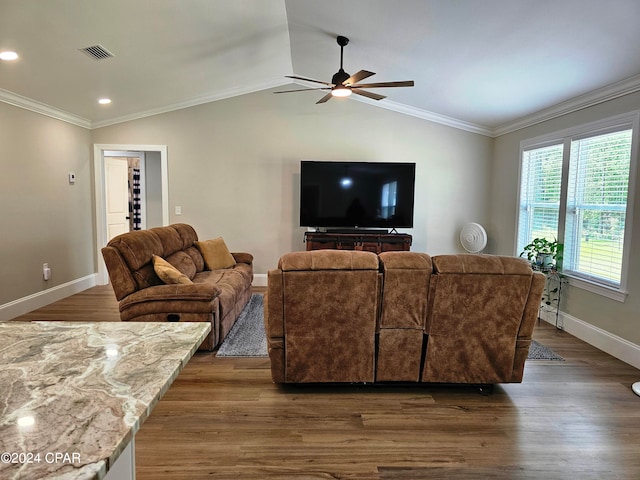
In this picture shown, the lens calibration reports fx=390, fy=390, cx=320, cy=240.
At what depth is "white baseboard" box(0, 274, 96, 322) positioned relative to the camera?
4254 mm

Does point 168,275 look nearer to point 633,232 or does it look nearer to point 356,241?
point 356,241

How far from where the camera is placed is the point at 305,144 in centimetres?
595

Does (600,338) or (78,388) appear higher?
(78,388)

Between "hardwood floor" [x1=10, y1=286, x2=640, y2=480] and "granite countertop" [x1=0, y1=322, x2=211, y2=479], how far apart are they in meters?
1.09

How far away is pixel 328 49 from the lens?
4.40 metres

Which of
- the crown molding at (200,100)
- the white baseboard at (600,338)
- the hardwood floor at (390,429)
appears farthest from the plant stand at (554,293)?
the crown molding at (200,100)

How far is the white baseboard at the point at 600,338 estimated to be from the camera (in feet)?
11.0

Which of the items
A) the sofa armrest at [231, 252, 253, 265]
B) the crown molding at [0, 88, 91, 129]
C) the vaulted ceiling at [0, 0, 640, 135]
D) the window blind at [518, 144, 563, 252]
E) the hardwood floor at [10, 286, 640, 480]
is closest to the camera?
the hardwood floor at [10, 286, 640, 480]

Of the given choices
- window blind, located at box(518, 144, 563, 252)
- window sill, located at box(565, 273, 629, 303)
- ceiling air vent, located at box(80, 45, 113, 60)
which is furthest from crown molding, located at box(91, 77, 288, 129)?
window sill, located at box(565, 273, 629, 303)

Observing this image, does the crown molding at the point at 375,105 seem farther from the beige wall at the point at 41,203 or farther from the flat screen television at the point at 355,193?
the flat screen television at the point at 355,193

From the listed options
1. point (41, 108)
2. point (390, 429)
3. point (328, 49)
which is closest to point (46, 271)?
point (41, 108)

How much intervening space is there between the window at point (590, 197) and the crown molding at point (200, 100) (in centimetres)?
380

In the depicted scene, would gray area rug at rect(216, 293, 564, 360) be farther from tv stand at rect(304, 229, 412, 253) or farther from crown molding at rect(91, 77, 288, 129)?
crown molding at rect(91, 77, 288, 129)

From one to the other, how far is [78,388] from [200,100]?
18.5 feet
